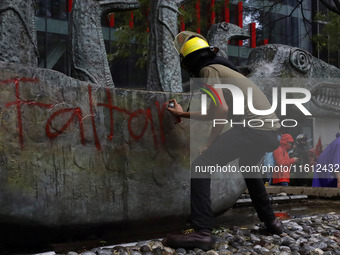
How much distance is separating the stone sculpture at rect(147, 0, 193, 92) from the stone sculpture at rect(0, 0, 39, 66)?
1.92m

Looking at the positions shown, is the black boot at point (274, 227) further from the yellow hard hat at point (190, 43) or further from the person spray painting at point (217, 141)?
the yellow hard hat at point (190, 43)

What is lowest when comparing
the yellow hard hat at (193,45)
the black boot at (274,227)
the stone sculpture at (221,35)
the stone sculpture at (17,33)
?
the black boot at (274,227)

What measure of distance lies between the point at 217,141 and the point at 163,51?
262 centimetres

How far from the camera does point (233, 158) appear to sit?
14.6 ft

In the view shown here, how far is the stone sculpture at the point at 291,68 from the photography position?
10977mm

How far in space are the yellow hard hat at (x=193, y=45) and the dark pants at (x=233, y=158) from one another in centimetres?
76

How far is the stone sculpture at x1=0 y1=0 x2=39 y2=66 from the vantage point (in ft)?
16.1

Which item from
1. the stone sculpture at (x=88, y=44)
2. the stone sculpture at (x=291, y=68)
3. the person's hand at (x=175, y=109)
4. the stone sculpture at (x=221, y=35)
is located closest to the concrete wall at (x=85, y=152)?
the person's hand at (x=175, y=109)

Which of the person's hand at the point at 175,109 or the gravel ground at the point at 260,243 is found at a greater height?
the person's hand at the point at 175,109

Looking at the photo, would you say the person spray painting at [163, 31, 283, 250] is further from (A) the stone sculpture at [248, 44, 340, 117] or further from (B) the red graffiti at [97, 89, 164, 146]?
(A) the stone sculpture at [248, 44, 340, 117]

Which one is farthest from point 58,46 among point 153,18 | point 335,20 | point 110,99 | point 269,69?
point 110,99

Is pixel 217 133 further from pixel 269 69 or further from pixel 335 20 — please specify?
pixel 335 20

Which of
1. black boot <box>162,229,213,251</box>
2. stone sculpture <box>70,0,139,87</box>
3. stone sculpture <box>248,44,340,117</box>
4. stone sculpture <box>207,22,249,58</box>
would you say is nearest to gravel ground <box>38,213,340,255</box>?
black boot <box>162,229,213,251</box>

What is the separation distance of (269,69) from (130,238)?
7059 mm
